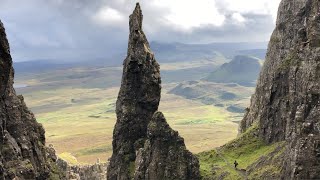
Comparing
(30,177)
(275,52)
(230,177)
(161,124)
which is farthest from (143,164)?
(275,52)

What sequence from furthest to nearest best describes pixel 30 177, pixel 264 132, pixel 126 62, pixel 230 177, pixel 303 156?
pixel 264 132
pixel 126 62
pixel 230 177
pixel 303 156
pixel 30 177

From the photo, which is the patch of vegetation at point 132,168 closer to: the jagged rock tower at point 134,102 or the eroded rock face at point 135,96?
the jagged rock tower at point 134,102

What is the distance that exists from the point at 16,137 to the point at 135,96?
2410 inches

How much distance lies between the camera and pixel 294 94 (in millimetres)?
111500

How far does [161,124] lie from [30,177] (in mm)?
51485

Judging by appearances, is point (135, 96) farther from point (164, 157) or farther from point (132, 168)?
point (164, 157)

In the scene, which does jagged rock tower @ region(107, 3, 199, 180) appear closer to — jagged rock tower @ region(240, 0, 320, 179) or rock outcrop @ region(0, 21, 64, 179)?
jagged rock tower @ region(240, 0, 320, 179)

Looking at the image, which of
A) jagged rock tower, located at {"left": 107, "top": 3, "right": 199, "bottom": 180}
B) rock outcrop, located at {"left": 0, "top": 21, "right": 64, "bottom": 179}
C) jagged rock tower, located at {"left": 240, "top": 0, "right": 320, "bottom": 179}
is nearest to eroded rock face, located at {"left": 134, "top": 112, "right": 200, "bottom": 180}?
jagged rock tower, located at {"left": 107, "top": 3, "right": 199, "bottom": 180}

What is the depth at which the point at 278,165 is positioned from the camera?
10675 cm

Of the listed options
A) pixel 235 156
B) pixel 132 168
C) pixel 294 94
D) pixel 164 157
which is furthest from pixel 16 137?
pixel 235 156

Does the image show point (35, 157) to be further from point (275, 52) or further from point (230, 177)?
point (275, 52)

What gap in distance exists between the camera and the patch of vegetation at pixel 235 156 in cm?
12506

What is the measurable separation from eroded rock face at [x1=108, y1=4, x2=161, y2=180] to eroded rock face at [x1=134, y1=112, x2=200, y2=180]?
1539cm

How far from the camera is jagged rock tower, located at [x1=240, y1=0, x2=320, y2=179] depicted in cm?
7582
